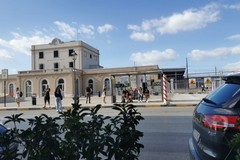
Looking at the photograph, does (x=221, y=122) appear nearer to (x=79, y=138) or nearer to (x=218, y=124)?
(x=218, y=124)

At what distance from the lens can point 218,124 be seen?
3.20 m

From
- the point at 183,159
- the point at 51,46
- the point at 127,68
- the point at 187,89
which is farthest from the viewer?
the point at 51,46

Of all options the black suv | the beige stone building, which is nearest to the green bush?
the black suv

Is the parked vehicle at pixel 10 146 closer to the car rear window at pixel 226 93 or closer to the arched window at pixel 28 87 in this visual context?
the car rear window at pixel 226 93

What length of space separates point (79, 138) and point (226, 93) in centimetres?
188

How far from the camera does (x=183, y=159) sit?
5.98m

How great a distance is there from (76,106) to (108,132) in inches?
18.8

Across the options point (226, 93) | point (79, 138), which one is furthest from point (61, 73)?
point (79, 138)

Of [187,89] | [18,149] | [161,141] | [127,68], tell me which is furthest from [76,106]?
[127,68]

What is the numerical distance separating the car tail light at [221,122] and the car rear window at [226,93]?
290mm

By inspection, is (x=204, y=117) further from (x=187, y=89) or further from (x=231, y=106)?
(x=187, y=89)

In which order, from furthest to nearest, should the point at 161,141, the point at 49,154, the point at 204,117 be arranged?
the point at 161,141 < the point at 204,117 < the point at 49,154

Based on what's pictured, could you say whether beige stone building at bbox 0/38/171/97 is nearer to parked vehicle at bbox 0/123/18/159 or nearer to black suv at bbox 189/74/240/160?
black suv at bbox 189/74/240/160

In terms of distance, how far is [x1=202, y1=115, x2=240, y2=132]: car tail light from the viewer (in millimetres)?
3096
